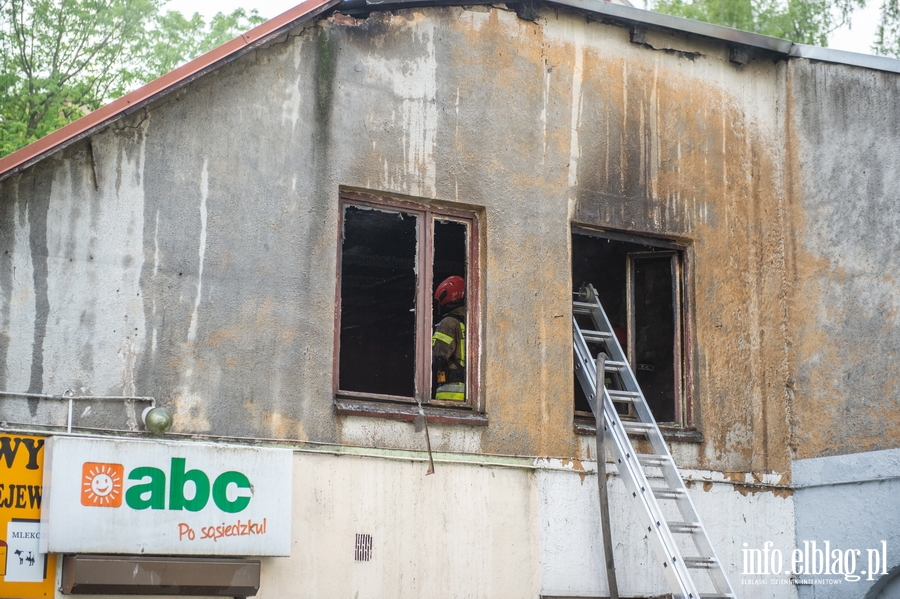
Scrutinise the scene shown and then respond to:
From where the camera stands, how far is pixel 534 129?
8438mm

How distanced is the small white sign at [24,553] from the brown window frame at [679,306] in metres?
4.49

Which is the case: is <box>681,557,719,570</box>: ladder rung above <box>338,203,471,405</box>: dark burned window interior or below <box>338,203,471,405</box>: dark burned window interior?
below

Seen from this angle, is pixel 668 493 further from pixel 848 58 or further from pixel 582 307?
pixel 848 58

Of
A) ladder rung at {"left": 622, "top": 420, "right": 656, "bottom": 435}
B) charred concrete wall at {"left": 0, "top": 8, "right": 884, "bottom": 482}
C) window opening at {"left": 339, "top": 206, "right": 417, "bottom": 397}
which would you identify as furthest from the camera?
window opening at {"left": 339, "top": 206, "right": 417, "bottom": 397}

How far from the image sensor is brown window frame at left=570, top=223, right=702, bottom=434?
28.8 feet

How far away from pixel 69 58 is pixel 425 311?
49.1 ft

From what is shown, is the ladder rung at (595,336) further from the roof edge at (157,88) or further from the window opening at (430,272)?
the roof edge at (157,88)

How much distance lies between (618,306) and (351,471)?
3699 mm

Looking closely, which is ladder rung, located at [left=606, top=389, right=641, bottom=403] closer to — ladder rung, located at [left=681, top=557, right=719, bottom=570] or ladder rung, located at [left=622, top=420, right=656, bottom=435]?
ladder rung, located at [left=622, top=420, right=656, bottom=435]

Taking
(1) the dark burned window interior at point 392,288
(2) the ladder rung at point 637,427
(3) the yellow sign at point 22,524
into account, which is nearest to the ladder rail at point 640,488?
(2) the ladder rung at point 637,427

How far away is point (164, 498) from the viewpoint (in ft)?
21.0

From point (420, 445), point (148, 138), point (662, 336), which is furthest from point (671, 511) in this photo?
point (148, 138)

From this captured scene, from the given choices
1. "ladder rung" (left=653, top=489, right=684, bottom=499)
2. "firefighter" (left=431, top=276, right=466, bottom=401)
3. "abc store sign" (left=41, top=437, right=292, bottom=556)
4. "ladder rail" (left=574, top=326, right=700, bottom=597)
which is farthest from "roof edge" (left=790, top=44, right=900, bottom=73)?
"abc store sign" (left=41, top=437, right=292, bottom=556)

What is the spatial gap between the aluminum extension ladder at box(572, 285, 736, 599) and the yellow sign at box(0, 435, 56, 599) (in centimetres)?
378
